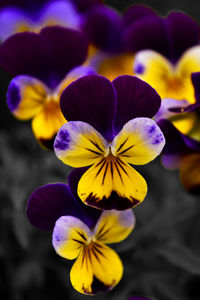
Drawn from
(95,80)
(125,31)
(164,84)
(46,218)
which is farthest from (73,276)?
(125,31)

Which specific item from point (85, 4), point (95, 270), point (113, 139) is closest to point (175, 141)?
point (113, 139)

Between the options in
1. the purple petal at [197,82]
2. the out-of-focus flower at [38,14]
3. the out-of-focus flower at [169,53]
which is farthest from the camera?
the out-of-focus flower at [38,14]

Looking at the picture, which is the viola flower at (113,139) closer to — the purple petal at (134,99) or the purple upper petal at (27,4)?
the purple petal at (134,99)

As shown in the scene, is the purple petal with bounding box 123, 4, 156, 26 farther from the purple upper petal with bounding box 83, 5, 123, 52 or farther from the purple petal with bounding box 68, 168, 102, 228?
the purple petal with bounding box 68, 168, 102, 228

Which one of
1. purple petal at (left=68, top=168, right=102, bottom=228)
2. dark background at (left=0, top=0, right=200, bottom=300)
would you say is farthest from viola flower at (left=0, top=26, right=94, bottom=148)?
dark background at (left=0, top=0, right=200, bottom=300)

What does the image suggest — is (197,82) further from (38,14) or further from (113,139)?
(38,14)

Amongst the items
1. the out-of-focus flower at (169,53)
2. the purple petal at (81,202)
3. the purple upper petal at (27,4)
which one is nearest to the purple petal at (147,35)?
the out-of-focus flower at (169,53)

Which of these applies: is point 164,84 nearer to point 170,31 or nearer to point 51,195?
point 170,31
